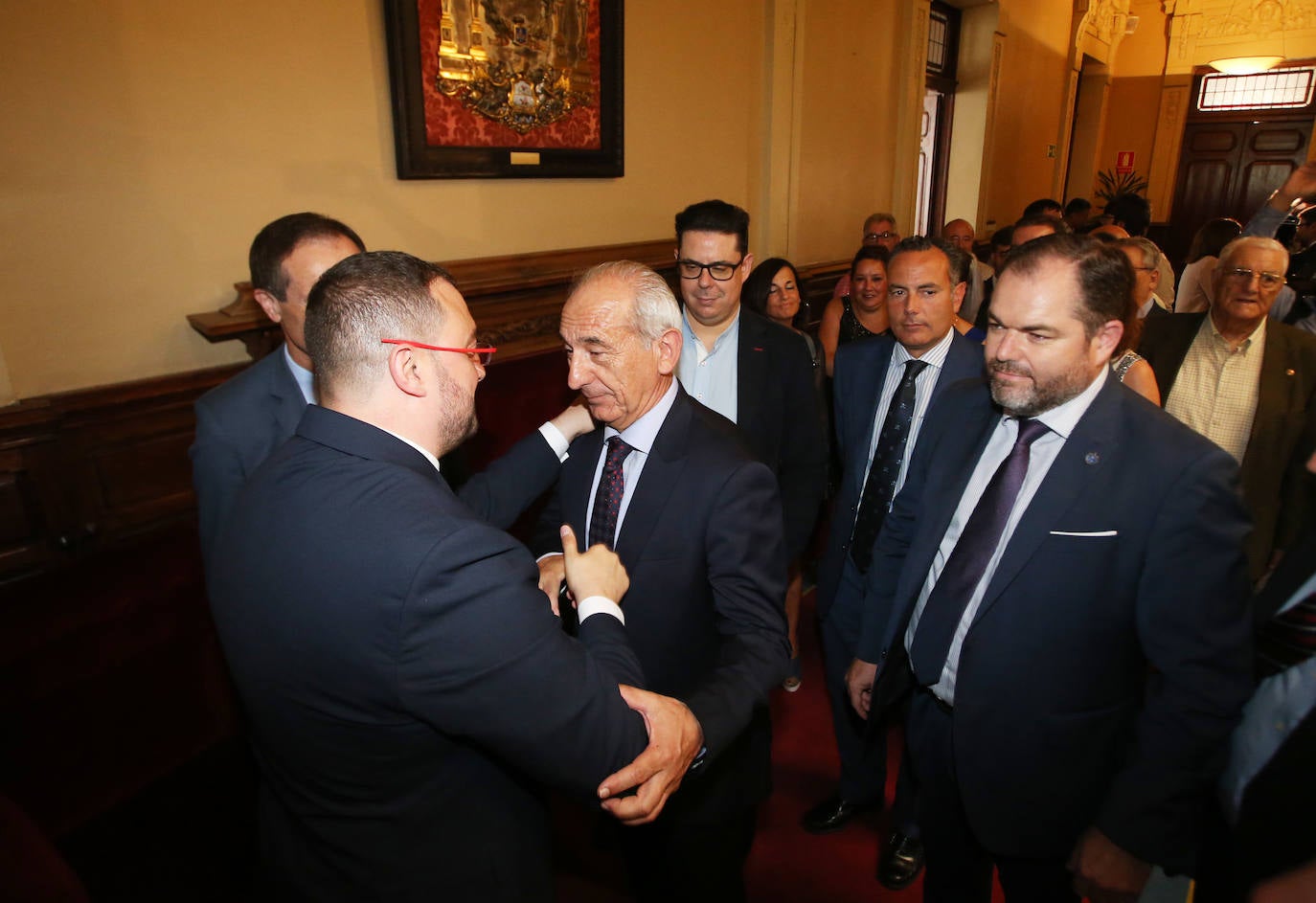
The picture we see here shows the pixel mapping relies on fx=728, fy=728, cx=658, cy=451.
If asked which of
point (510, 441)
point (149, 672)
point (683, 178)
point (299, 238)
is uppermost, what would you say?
point (683, 178)

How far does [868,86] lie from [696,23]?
2.66m

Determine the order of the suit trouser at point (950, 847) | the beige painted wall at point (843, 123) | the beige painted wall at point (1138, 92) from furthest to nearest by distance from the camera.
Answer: the beige painted wall at point (1138, 92)
the beige painted wall at point (843, 123)
the suit trouser at point (950, 847)

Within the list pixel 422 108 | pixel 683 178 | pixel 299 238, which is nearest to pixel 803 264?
pixel 683 178

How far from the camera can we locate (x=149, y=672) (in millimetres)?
2473

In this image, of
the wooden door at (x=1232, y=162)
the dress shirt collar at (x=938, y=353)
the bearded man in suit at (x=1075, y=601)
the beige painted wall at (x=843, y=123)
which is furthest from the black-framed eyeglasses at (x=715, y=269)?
the wooden door at (x=1232, y=162)

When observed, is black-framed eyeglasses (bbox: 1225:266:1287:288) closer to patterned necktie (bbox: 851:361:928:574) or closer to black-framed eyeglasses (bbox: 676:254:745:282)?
patterned necktie (bbox: 851:361:928:574)

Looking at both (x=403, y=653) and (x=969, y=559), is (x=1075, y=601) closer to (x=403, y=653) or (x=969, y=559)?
(x=969, y=559)

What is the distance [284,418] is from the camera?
72.0 inches

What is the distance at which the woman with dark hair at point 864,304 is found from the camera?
369 centimetres

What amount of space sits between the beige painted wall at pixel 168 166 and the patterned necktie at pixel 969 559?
8.58 ft

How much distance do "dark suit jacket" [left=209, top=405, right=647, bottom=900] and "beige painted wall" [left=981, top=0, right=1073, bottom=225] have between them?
9.48 meters

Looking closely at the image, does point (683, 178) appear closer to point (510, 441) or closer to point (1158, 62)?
point (510, 441)

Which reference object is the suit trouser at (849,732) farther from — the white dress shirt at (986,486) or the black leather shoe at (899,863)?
the white dress shirt at (986,486)

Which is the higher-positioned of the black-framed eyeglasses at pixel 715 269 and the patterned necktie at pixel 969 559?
the black-framed eyeglasses at pixel 715 269
